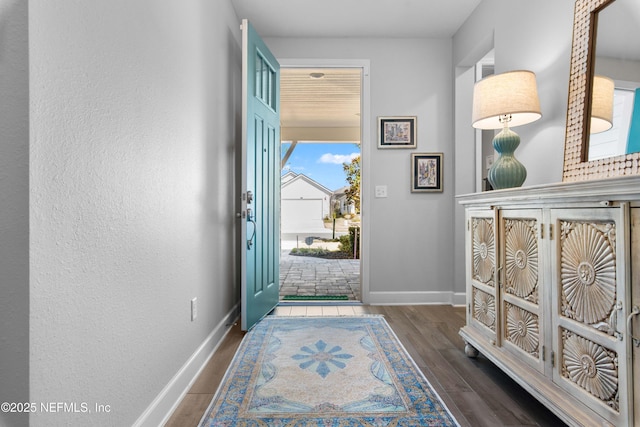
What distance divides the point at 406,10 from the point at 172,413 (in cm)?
318

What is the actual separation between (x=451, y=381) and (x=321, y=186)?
802cm

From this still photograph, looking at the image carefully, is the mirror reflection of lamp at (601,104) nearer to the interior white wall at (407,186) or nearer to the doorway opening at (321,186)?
the interior white wall at (407,186)

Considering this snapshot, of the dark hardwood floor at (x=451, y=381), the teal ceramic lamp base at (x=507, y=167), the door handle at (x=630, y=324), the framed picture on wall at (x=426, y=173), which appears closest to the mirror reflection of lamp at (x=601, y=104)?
the teal ceramic lamp base at (x=507, y=167)

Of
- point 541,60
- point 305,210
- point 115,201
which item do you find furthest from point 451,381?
point 305,210

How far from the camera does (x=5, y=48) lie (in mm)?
817

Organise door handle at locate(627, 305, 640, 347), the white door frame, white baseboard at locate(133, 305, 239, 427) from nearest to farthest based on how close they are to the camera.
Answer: door handle at locate(627, 305, 640, 347), white baseboard at locate(133, 305, 239, 427), the white door frame

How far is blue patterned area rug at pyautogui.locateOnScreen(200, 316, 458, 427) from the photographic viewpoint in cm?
153

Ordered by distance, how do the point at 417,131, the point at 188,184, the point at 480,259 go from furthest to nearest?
1. the point at 417,131
2. the point at 480,259
3. the point at 188,184

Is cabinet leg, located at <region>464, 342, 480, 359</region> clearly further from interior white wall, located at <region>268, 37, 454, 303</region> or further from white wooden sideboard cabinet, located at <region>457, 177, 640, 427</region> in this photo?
interior white wall, located at <region>268, 37, 454, 303</region>

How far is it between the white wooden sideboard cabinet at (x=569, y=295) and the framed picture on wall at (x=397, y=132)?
63.8 inches

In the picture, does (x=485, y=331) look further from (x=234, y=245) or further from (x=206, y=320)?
(x=234, y=245)

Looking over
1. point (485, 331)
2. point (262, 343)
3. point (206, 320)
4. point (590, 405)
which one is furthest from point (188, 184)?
point (590, 405)

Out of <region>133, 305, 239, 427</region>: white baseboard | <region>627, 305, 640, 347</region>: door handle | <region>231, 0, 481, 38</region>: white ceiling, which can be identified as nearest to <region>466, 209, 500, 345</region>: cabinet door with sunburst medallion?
<region>627, 305, 640, 347</region>: door handle

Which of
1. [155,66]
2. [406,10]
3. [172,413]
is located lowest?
[172,413]
